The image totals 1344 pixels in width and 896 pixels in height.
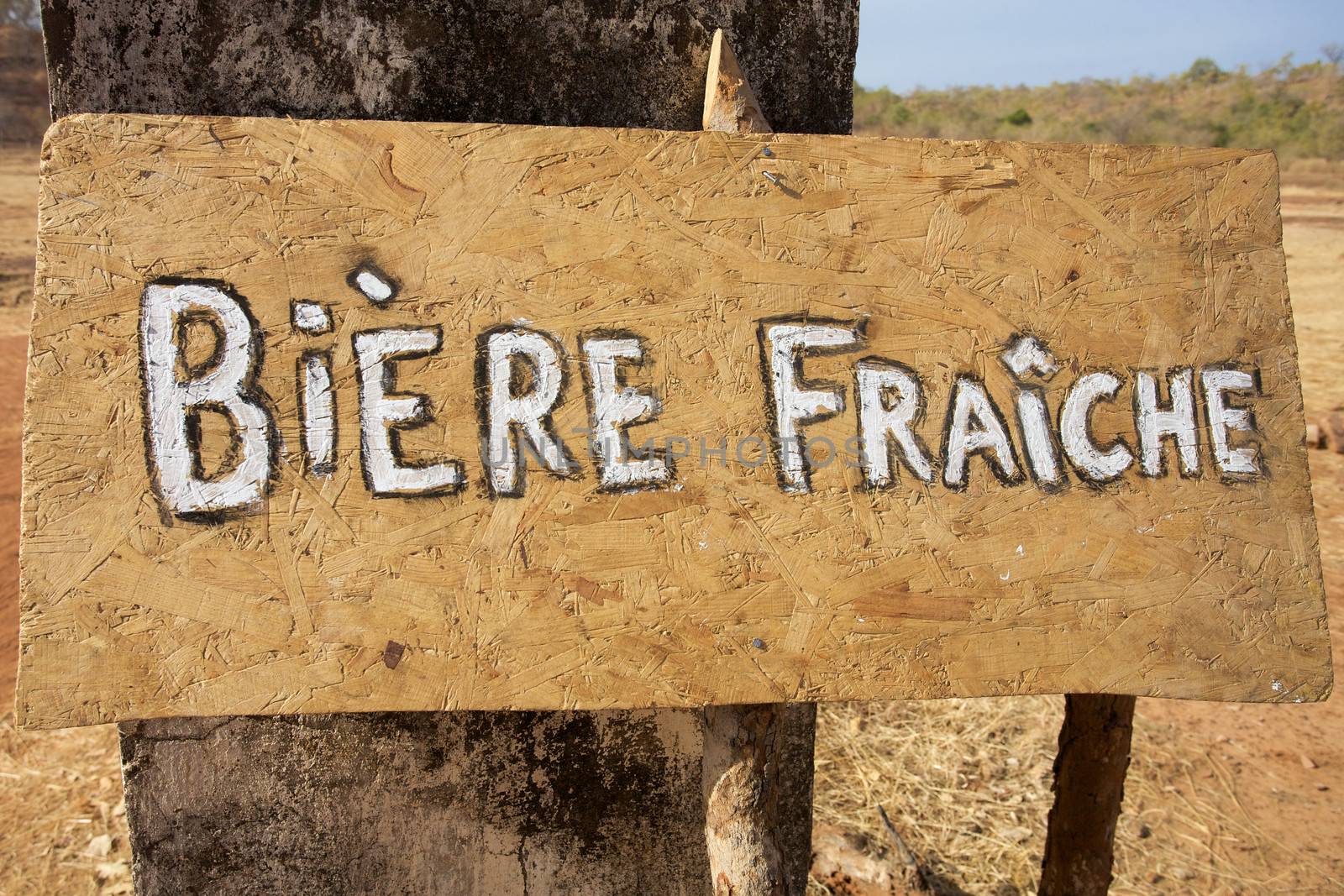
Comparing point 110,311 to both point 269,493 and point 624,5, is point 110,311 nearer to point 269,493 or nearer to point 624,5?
point 269,493

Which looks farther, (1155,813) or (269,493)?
(1155,813)

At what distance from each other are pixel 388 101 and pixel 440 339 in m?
0.69

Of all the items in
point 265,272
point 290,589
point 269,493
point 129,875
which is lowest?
point 129,875

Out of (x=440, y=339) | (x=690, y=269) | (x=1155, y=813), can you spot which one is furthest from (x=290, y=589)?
(x=1155, y=813)

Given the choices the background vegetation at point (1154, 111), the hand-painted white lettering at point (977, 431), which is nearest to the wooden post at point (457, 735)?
the hand-painted white lettering at point (977, 431)

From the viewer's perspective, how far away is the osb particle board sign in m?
1.46

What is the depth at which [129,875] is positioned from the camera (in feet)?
9.14

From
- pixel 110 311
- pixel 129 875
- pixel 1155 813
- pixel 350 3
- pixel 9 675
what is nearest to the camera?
pixel 110 311

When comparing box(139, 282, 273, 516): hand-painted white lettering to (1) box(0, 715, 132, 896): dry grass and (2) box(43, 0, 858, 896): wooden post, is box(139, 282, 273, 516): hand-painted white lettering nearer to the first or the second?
(2) box(43, 0, 858, 896): wooden post

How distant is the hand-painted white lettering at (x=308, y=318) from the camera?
4.87ft

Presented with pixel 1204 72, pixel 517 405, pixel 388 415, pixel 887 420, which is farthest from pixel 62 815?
pixel 1204 72

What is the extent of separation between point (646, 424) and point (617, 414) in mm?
55

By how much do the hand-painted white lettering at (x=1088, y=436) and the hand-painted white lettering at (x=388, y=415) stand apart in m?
1.12

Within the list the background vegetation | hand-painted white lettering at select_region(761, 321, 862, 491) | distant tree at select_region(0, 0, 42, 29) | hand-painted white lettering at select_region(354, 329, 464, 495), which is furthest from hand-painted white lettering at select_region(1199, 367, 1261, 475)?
distant tree at select_region(0, 0, 42, 29)
